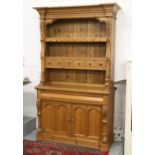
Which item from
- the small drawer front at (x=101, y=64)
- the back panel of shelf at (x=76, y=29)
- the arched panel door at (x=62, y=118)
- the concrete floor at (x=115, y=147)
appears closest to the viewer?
the concrete floor at (x=115, y=147)

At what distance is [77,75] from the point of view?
12.5 ft

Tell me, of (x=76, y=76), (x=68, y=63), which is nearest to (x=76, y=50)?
(x=68, y=63)

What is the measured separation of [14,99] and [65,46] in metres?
3.28

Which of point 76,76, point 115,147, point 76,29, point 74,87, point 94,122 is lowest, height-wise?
point 115,147

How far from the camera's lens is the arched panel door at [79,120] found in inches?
134

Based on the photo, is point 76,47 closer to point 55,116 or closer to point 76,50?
point 76,50

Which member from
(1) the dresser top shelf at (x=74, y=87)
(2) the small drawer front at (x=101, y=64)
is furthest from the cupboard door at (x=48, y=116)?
(2) the small drawer front at (x=101, y=64)

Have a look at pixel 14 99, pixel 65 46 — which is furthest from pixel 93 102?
pixel 14 99

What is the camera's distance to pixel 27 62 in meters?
4.14

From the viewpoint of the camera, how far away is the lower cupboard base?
3.32 metres

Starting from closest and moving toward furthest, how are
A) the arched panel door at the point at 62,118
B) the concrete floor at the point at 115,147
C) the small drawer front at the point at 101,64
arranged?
1. the concrete floor at the point at 115,147
2. the small drawer front at the point at 101,64
3. the arched panel door at the point at 62,118

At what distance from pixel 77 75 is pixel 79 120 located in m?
0.75

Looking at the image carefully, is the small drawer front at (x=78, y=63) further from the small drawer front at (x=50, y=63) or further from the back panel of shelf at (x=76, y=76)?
the small drawer front at (x=50, y=63)

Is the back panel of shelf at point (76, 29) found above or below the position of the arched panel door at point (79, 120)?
above
